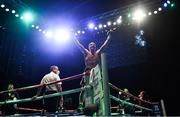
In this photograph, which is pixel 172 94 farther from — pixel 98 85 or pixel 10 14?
pixel 98 85

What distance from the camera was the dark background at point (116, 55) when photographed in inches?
517

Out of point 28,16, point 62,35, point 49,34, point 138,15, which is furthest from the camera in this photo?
point 49,34

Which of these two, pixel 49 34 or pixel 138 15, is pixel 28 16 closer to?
pixel 49 34

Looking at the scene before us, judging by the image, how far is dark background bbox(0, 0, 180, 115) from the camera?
1313cm

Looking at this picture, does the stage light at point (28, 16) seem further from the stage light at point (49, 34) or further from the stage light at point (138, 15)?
the stage light at point (138, 15)

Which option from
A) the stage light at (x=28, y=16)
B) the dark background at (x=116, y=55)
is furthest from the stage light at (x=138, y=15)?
the stage light at (x=28, y=16)

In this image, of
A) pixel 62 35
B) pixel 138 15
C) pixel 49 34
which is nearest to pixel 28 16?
pixel 49 34

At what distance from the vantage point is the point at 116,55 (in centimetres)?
1337

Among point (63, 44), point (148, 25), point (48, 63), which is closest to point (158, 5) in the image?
point (148, 25)

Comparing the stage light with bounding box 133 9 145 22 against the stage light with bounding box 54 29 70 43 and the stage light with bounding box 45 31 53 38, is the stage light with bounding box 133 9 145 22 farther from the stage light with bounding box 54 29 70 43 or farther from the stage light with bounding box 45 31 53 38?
the stage light with bounding box 45 31 53 38

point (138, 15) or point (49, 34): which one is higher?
point (138, 15)

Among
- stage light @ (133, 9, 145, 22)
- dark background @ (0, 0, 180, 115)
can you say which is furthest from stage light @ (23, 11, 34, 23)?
stage light @ (133, 9, 145, 22)

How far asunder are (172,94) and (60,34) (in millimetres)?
7785

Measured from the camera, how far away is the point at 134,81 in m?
16.2
